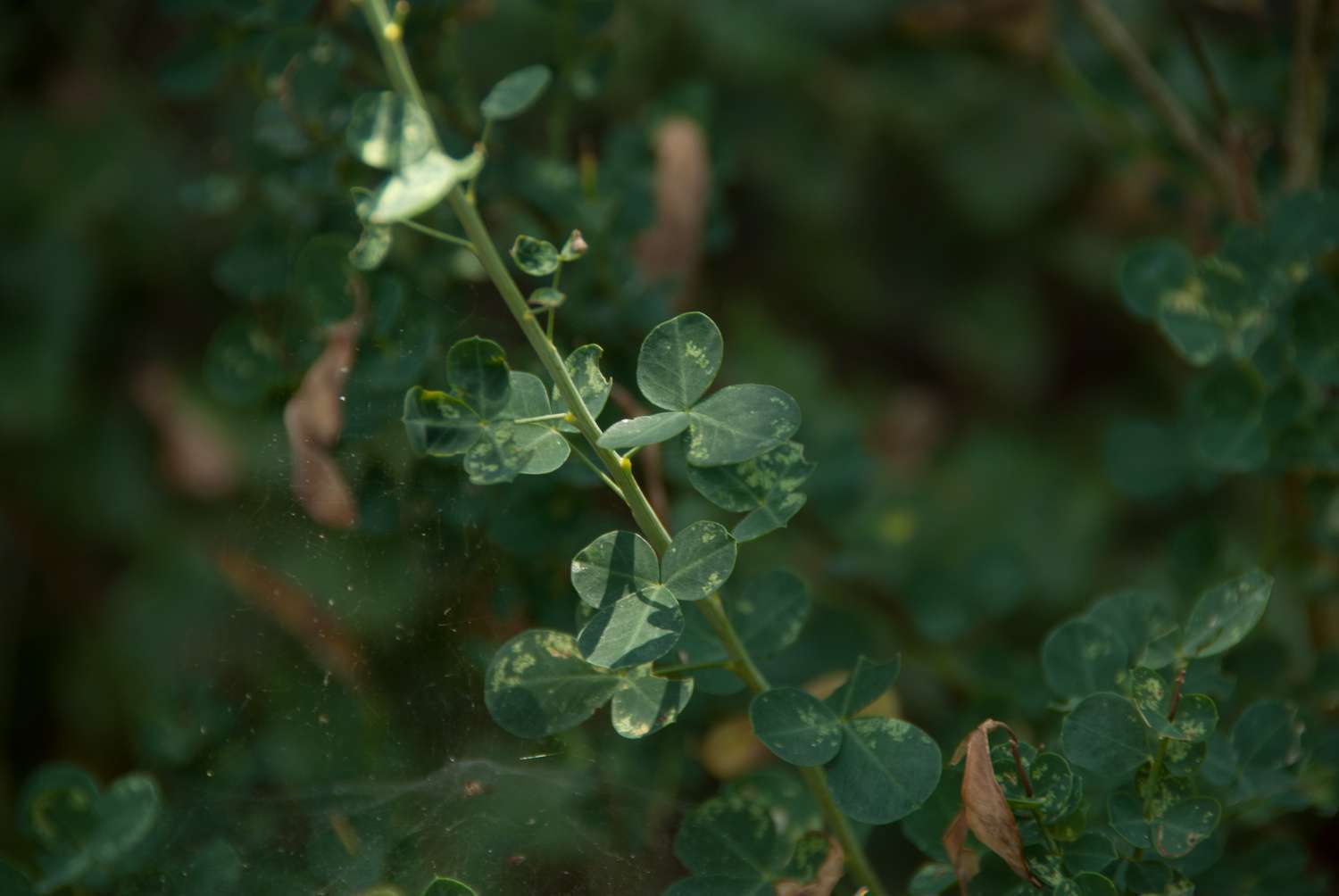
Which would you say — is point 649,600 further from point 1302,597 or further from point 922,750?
point 1302,597

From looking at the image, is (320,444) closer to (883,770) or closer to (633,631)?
(633,631)

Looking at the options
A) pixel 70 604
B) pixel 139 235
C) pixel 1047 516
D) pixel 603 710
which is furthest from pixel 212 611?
pixel 1047 516

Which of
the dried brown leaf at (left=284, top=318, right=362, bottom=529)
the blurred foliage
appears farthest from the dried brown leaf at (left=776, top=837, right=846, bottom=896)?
the dried brown leaf at (left=284, top=318, right=362, bottom=529)

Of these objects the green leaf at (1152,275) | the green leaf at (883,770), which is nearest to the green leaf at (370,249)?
the green leaf at (883,770)

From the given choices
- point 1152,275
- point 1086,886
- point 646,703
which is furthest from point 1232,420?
point 646,703

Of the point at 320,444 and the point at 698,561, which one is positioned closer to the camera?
the point at 698,561

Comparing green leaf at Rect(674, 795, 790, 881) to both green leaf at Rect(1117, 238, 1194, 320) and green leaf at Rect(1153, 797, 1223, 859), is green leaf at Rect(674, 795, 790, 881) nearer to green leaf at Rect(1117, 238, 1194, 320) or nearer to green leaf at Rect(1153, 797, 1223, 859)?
green leaf at Rect(1153, 797, 1223, 859)

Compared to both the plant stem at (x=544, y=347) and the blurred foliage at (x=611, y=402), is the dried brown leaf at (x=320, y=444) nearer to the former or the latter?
the blurred foliage at (x=611, y=402)

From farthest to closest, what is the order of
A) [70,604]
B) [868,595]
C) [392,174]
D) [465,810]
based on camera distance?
[70,604] → [868,595] → [465,810] → [392,174]
